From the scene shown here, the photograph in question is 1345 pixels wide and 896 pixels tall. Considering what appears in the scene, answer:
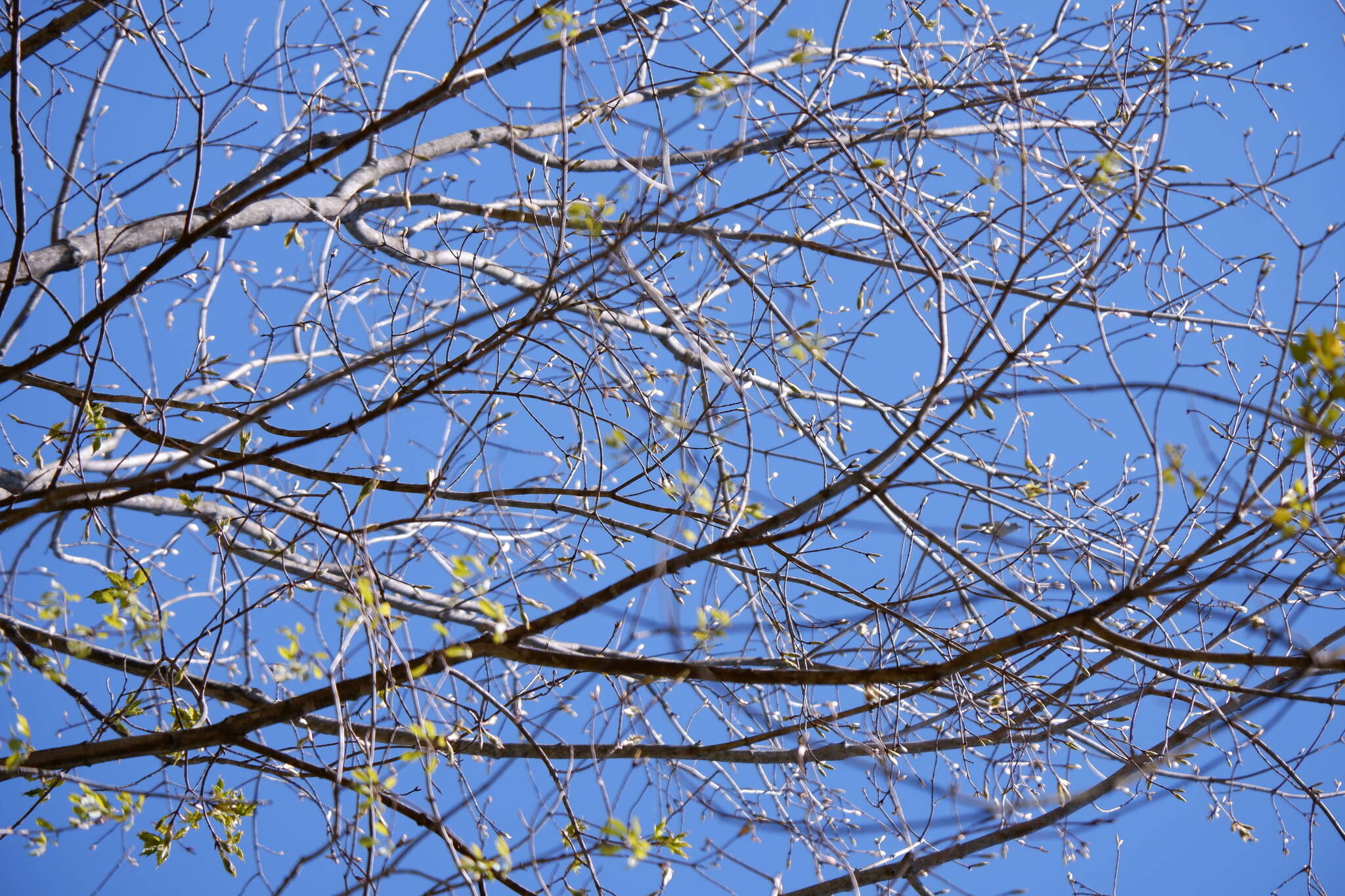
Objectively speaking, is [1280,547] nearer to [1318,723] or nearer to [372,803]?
[372,803]

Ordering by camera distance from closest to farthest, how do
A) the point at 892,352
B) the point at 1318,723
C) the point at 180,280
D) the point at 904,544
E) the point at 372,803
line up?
the point at 372,803 → the point at 904,544 → the point at 180,280 → the point at 1318,723 → the point at 892,352

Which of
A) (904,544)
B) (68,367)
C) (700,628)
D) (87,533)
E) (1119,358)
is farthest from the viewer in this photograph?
(1119,358)

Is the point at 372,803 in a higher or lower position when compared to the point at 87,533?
lower

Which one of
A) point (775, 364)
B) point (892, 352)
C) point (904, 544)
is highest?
point (892, 352)

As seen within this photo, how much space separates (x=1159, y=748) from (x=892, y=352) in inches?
157

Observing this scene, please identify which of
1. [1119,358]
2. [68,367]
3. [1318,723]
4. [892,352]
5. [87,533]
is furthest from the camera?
[892,352]

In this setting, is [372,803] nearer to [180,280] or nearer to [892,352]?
[180,280]

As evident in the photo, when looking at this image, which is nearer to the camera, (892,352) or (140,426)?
(140,426)

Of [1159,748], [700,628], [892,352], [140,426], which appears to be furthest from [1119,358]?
[140,426]

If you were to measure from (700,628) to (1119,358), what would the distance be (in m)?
4.04

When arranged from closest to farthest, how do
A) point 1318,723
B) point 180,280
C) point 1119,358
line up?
point 180,280
point 1119,358
point 1318,723

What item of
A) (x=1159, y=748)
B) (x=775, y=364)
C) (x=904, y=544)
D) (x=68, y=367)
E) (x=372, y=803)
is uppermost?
(x=68, y=367)

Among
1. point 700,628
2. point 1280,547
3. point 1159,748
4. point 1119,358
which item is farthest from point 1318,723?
point 700,628

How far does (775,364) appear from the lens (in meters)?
1.61
